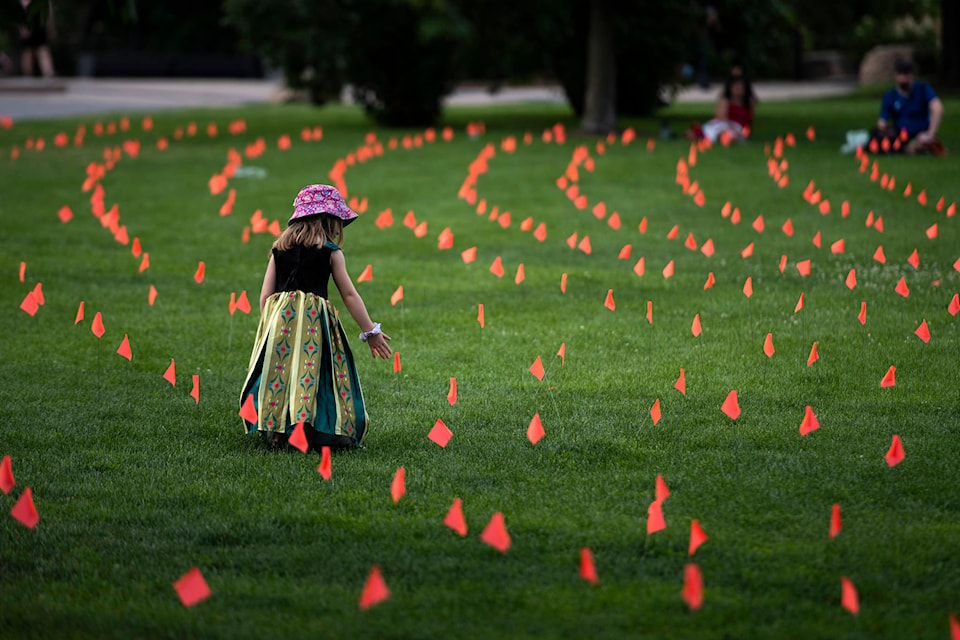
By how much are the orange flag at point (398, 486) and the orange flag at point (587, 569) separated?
2.71 feet

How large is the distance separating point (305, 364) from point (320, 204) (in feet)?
2.37

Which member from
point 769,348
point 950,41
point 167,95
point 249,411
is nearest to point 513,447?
point 249,411

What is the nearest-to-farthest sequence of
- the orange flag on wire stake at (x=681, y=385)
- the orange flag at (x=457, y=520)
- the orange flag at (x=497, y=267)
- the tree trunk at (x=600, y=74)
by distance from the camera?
the orange flag at (x=457, y=520), the orange flag on wire stake at (x=681, y=385), the orange flag at (x=497, y=267), the tree trunk at (x=600, y=74)

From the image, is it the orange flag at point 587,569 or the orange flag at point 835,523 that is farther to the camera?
the orange flag at point 835,523

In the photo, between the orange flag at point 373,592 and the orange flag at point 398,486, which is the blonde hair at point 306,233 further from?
the orange flag at point 373,592

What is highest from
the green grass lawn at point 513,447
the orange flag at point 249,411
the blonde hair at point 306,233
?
the blonde hair at point 306,233

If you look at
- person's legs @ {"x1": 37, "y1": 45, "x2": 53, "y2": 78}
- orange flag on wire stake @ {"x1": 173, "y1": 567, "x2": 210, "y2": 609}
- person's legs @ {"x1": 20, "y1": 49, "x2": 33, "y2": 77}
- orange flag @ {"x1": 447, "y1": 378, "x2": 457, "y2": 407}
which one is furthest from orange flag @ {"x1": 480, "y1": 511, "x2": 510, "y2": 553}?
person's legs @ {"x1": 20, "y1": 49, "x2": 33, "y2": 77}

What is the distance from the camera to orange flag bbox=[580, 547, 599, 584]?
13.8 ft

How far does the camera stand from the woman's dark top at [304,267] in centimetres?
589

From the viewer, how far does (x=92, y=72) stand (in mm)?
45812

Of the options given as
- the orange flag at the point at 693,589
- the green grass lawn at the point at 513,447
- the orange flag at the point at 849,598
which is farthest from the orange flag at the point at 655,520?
the orange flag at the point at 849,598

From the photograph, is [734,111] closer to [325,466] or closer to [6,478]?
[325,466]

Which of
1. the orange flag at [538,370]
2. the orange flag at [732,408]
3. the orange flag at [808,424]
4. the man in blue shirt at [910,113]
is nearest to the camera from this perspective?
the orange flag at [808,424]

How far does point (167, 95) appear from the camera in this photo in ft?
121
